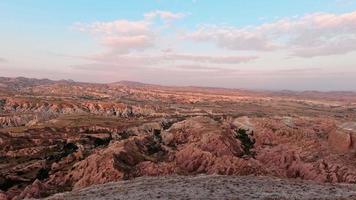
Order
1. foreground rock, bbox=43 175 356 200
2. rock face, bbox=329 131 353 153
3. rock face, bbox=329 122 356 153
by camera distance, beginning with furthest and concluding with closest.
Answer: rock face, bbox=329 131 353 153 < rock face, bbox=329 122 356 153 < foreground rock, bbox=43 175 356 200

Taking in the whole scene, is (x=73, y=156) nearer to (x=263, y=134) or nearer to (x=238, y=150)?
(x=238, y=150)

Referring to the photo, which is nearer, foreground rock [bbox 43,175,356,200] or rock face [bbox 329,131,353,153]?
foreground rock [bbox 43,175,356,200]

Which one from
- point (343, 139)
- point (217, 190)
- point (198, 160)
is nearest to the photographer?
point (217, 190)

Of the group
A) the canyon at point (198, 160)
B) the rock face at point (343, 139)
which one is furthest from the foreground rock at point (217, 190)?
the rock face at point (343, 139)

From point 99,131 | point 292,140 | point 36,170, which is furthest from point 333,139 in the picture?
point 99,131

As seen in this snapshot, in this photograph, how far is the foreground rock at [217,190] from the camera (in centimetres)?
3703

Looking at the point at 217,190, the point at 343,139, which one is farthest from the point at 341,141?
the point at 217,190

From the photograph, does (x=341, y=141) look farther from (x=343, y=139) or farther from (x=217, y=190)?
(x=217, y=190)

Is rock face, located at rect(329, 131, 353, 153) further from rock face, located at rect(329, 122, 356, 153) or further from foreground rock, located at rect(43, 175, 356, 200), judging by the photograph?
foreground rock, located at rect(43, 175, 356, 200)

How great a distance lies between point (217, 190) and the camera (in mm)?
39844

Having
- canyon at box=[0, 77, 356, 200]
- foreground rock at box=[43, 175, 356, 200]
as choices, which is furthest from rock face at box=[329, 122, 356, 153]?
foreground rock at box=[43, 175, 356, 200]

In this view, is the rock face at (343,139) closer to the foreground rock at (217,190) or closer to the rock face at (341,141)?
the rock face at (341,141)

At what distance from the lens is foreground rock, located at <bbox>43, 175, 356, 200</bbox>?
3703cm

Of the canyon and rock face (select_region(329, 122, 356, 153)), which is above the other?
rock face (select_region(329, 122, 356, 153))
